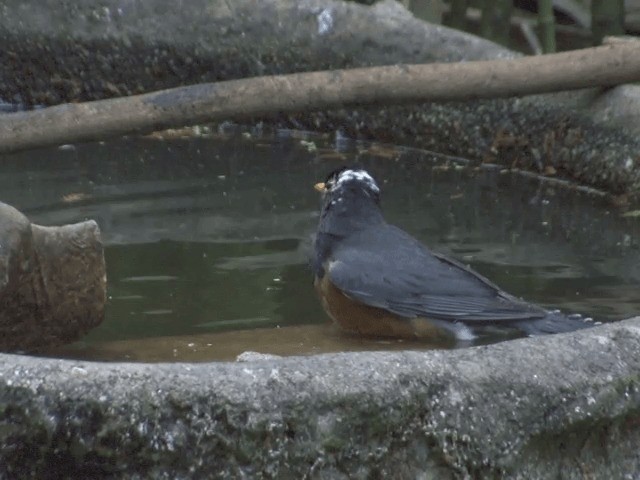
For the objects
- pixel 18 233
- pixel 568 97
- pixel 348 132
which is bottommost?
pixel 348 132

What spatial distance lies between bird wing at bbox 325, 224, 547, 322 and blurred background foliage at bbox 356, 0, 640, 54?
12.3ft

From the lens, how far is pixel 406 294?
447 centimetres

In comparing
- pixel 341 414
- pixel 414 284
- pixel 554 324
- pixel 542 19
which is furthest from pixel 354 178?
pixel 542 19

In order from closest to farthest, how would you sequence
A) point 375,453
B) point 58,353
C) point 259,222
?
point 375,453, point 58,353, point 259,222

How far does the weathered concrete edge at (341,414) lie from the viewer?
2465 mm

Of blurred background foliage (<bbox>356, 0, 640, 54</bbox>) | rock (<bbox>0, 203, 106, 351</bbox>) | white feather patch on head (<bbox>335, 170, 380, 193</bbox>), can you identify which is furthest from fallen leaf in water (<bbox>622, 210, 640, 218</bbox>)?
rock (<bbox>0, 203, 106, 351</bbox>)

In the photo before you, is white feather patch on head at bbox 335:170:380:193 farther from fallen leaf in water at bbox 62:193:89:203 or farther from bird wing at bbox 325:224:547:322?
fallen leaf in water at bbox 62:193:89:203

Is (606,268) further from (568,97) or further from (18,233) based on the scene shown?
(18,233)

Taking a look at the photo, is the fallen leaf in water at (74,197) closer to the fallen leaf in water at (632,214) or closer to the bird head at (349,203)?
the bird head at (349,203)

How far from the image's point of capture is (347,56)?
6.74m

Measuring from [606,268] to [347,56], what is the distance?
2118 mm

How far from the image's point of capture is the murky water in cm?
425

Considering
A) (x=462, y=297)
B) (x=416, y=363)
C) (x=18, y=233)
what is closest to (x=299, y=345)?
(x=462, y=297)

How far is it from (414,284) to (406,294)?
0.04 metres
